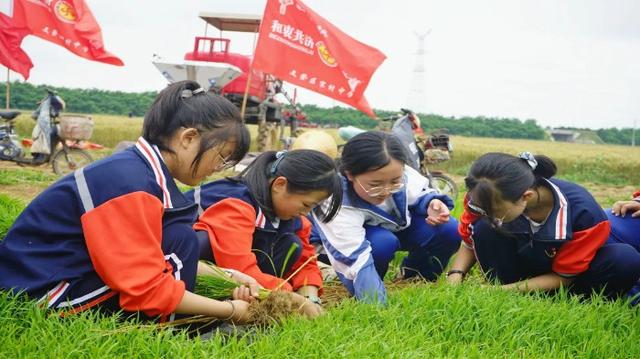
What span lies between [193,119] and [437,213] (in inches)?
69.5

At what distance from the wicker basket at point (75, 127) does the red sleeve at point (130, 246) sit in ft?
25.4

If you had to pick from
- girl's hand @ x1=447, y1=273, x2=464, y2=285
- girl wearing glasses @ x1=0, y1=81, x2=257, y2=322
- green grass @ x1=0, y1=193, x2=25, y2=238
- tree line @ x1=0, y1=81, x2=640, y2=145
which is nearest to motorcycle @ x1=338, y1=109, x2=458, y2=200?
girl's hand @ x1=447, y1=273, x2=464, y2=285

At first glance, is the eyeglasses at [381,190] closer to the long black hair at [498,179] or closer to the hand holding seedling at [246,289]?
the long black hair at [498,179]

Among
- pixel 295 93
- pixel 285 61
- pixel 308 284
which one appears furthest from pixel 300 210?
pixel 295 93

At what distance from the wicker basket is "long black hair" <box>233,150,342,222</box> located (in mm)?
7042

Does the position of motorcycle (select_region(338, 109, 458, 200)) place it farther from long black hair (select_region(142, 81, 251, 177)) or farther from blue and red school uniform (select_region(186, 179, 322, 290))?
long black hair (select_region(142, 81, 251, 177))

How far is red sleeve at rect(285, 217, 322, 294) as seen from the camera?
9.57 ft

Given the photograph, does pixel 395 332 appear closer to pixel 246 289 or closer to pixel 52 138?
pixel 246 289

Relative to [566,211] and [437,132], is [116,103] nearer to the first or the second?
[437,132]

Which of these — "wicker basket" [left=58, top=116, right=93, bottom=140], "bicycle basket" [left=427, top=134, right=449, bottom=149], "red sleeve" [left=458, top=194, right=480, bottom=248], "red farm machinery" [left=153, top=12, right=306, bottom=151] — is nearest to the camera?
"red sleeve" [left=458, top=194, right=480, bottom=248]

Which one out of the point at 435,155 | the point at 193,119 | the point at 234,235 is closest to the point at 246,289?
the point at 234,235

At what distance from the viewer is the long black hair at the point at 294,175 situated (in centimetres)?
257

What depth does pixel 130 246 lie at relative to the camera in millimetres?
1833

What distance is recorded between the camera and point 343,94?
811cm
